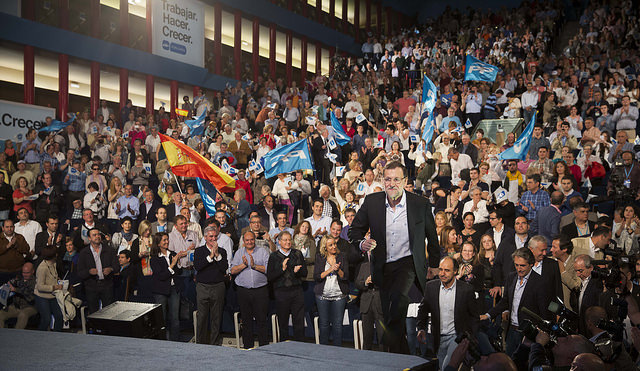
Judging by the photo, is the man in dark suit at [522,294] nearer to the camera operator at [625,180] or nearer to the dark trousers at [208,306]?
the camera operator at [625,180]

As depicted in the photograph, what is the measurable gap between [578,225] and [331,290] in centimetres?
403

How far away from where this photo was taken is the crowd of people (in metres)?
6.01

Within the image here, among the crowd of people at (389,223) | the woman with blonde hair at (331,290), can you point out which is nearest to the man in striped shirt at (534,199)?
the crowd of people at (389,223)

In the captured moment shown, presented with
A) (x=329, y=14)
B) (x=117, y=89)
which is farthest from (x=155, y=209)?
(x=329, y=14)

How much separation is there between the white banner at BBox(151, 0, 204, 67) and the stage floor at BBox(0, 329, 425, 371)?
23913 millimetres

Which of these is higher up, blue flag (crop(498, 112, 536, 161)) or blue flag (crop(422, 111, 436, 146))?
blue flag (crop(422, 111, 436, 146))

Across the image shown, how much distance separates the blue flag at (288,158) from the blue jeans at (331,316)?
15.9 feet

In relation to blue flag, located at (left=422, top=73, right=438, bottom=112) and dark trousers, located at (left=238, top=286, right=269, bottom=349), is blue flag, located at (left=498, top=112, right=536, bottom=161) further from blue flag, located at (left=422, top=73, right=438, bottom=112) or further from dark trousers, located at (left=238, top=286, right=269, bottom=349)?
dark trousers, located at (left=238, top=286, right=269, bottom=349)

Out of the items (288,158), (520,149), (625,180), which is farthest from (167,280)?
(625,180)

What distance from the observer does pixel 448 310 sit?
6.82 m

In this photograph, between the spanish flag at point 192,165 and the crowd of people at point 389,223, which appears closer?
the crowd of people at point 389,223

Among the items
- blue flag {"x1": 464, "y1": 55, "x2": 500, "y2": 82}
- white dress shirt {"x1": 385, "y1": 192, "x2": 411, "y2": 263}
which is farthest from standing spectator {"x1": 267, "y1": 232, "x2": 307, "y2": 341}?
blue flag {"x1": 464, "y1": 55, "x2": 500, "y2": 82}

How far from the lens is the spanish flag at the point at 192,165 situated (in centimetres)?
1239

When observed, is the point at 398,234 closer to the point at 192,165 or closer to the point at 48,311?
the point at 192,165
